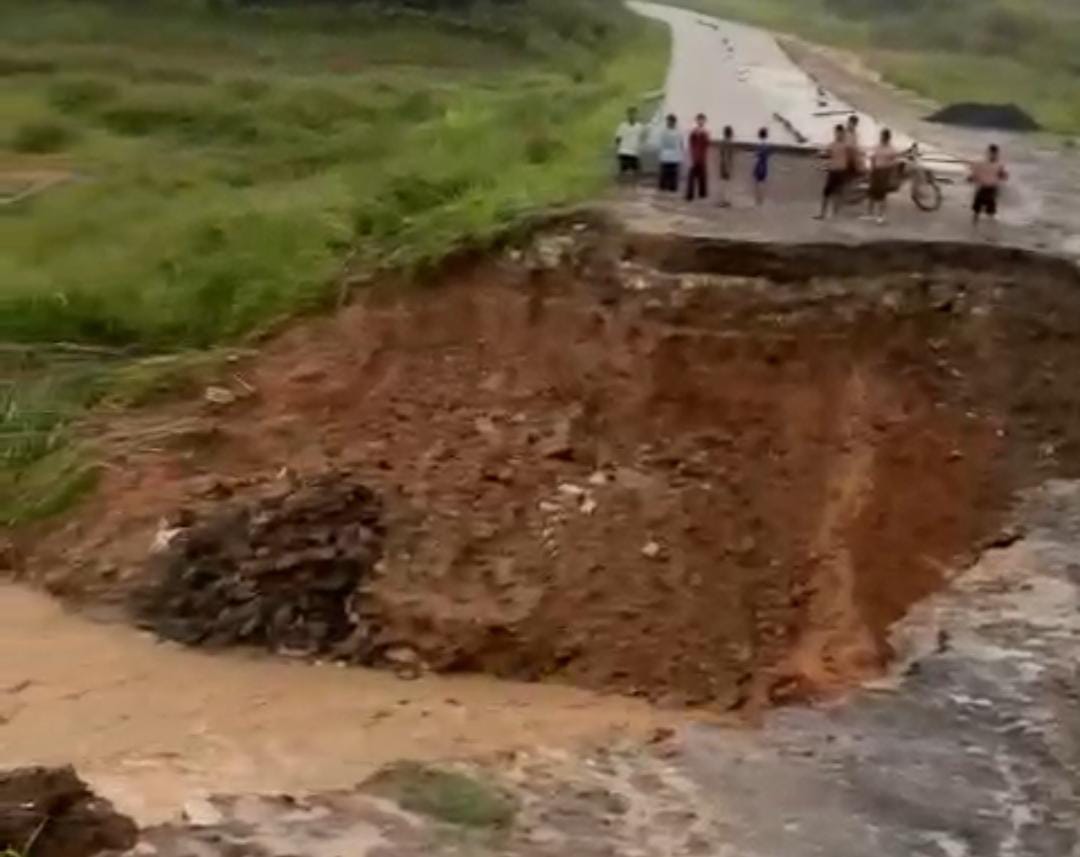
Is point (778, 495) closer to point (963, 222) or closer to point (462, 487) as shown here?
point (462, 487)

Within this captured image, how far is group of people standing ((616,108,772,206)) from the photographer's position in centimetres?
1834

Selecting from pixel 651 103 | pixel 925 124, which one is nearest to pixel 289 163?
pixel 651 103

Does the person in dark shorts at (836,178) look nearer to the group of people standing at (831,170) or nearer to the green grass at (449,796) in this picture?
the group of people standing at (831,170)

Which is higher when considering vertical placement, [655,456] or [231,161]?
[231,161]

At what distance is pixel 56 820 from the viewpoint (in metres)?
9.09

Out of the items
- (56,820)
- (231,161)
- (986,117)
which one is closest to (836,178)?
(56,820)

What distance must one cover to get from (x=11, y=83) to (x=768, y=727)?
2443 centimetres

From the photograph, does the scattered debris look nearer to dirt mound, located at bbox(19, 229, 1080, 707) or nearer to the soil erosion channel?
dirt mound, located at bbox(19, 229, 1080, 707)

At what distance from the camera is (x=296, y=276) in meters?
19.2

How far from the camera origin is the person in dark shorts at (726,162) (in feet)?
61.9

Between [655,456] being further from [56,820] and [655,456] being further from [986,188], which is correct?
[56,820]

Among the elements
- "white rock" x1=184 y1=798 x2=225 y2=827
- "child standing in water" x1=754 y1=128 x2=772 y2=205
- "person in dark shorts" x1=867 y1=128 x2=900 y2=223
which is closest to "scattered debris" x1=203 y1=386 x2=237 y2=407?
"child standing in water" x1=754 y1=128 x2=772 y2=205

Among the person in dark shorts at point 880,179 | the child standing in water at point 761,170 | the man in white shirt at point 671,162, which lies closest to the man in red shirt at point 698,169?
the man in white shirt at point 671,162

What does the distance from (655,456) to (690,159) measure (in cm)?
403
